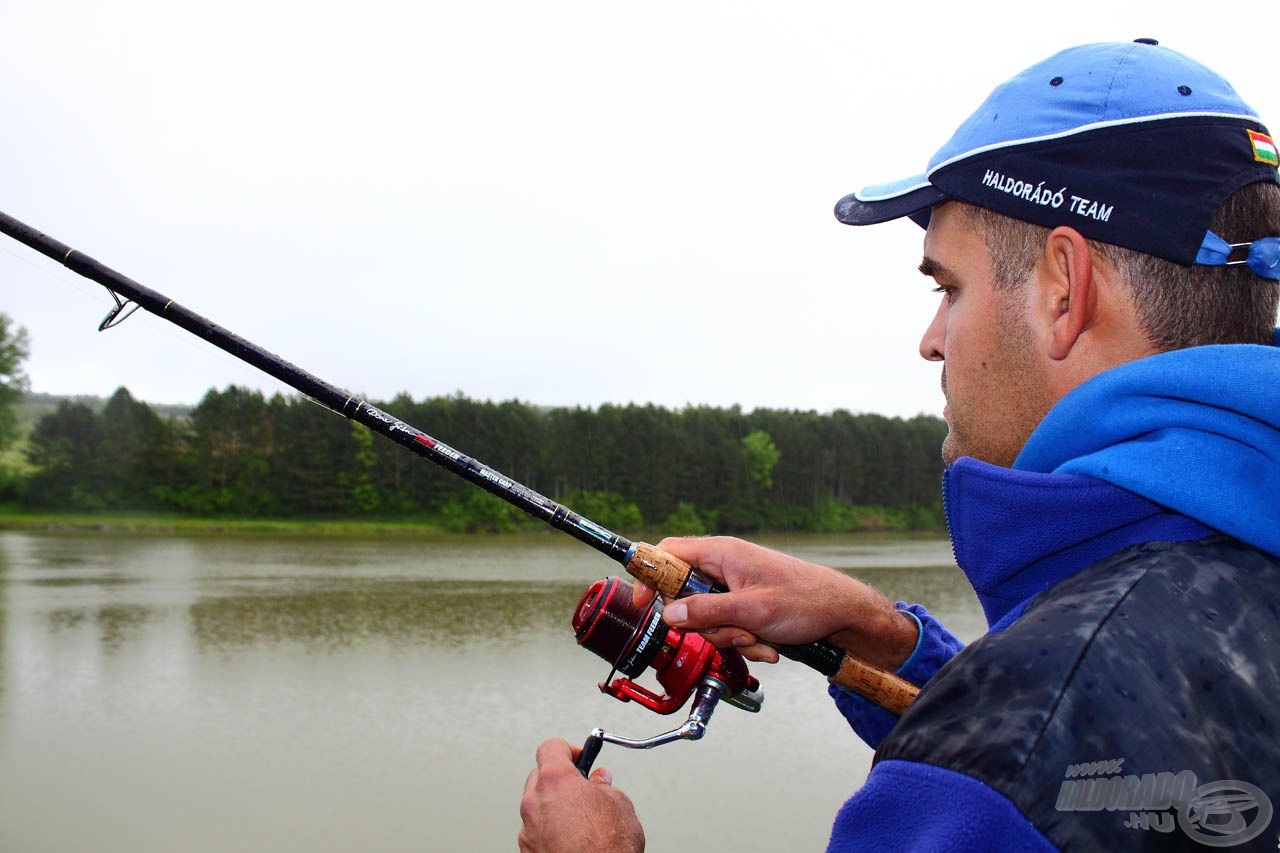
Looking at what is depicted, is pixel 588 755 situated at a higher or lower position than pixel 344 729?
higher

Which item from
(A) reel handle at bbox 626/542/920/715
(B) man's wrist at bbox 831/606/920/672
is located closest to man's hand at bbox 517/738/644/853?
(A) reel handle at bbox 626/542/920/715

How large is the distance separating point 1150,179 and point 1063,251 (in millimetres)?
121

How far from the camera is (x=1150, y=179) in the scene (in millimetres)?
1100

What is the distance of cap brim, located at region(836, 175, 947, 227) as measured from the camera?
52.6 inches

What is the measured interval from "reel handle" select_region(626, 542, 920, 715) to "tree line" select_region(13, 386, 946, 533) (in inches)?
1351

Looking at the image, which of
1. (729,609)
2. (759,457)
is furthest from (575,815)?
Result: (759,457)

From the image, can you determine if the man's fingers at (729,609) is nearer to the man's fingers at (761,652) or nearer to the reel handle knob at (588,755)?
the man's fingers at (761,652)

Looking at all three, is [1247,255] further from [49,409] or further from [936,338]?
[49,409]

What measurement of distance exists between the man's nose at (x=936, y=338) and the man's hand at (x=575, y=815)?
36.3 inches

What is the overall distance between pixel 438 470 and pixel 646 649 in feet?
125

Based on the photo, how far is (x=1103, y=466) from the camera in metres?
0.95

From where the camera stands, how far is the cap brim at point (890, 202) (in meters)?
1.34

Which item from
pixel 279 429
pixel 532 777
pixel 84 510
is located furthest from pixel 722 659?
pixel 84 510

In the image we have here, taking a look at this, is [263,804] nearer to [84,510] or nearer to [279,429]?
[279,429]
